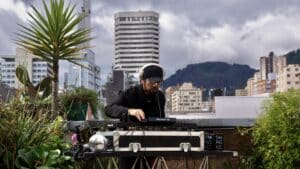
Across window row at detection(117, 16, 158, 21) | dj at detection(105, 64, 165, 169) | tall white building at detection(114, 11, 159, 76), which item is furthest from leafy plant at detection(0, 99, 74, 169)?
window row at detection(117, 16, 158, 21)

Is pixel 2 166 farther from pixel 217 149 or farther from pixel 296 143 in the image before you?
pixel 296 143

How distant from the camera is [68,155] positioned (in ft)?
13.1

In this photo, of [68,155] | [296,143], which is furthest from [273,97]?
[68,155]

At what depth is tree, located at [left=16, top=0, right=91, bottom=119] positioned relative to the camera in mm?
6531

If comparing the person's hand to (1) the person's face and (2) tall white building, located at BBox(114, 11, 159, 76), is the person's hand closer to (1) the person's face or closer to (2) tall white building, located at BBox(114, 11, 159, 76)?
(1) the person's face

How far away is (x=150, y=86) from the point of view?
362 centimetres

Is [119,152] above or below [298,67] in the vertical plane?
below

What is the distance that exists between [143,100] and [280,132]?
1591 mm

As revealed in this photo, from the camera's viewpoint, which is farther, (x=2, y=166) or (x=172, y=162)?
(x=172, y=162)

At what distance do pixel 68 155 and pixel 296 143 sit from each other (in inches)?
74.2

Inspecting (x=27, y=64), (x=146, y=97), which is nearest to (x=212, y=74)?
(x=27, y=64)

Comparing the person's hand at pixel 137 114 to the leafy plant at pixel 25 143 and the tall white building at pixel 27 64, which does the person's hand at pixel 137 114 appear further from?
the tall white building at pixel 27 64

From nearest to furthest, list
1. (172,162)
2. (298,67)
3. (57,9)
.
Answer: (172,162), (57,9), (298,67)

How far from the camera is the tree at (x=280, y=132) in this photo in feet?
15.7
